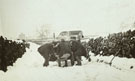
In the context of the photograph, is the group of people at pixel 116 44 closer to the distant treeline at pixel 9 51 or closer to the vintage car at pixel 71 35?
the vintage car at pixel 71 35

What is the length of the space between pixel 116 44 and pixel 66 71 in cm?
68

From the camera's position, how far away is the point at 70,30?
3.48 meters

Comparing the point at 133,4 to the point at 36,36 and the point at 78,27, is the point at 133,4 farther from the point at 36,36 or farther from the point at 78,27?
the point at 36,36

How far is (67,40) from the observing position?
3504 mm

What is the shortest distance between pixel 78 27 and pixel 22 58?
2.60ft

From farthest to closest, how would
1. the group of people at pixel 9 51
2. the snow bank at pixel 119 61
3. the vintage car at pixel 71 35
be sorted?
the group of people at pixel 9 51
the vintage car at pixel 71 35
the snow bank at pixel 119 61

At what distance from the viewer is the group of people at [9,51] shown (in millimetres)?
3600

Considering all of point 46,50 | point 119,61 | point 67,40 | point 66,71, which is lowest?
point 66,71

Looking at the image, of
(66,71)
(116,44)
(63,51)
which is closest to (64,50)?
(63,51)

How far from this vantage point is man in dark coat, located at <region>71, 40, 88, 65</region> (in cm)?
347

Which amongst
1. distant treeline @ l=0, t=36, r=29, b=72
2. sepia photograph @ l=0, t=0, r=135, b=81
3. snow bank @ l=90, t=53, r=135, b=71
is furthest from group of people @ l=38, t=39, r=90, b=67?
distant treeline @ l=0, t=36, r=29, b=72

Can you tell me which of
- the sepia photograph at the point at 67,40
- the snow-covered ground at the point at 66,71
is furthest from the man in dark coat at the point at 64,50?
the snow-covered ground at the point at 66,71

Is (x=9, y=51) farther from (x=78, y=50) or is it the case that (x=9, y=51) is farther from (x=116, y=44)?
(x=116, y=44)

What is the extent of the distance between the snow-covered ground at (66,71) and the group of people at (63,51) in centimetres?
6
